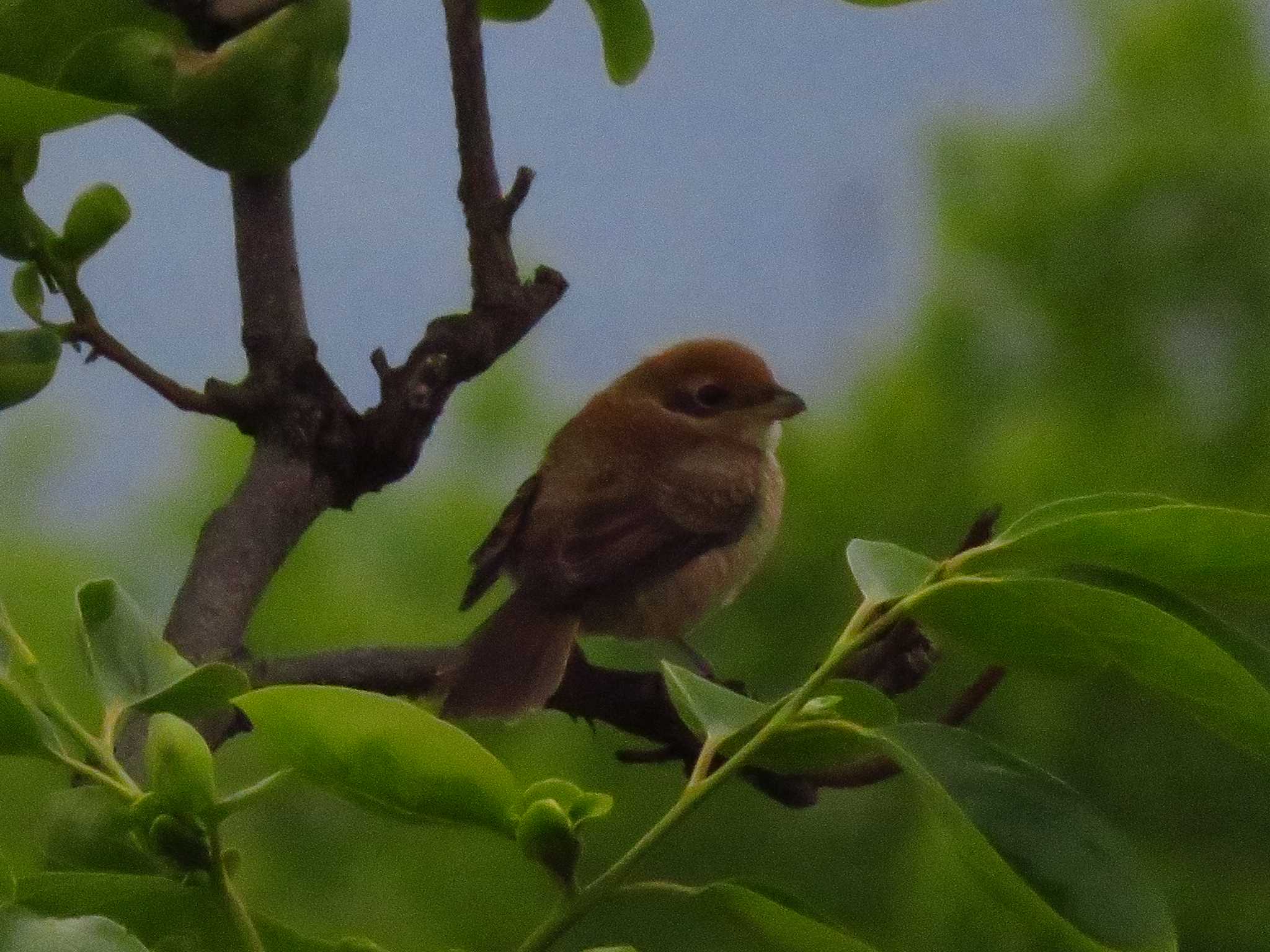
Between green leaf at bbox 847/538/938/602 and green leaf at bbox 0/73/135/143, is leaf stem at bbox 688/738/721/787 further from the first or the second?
green leaf at bbox 0/73/135/143

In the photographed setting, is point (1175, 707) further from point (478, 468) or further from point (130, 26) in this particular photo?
point (478, 468)

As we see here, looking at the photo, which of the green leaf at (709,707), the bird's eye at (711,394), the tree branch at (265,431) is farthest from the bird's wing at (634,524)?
the green leaf at (709,707)

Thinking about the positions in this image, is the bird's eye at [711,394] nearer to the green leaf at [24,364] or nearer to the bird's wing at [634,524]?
the bird's wing at [634,524]

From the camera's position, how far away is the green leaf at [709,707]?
0.38 metres

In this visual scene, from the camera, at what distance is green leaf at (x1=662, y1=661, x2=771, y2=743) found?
0.38 m

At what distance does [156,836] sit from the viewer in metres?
0.33

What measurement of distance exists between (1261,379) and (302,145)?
3.67 m

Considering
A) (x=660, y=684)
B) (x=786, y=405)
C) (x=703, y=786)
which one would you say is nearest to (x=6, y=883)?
(x=703, y=786)

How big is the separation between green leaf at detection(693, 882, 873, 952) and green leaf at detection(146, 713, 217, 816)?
0.36 feet

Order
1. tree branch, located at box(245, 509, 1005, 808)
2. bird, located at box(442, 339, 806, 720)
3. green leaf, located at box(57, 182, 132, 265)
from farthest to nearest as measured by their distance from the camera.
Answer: bird, located at box(442, 339, 806, 720)
green leaf, located at box(57, 182, 132, 265)
tree branch, located at box(245, 509, 1005, 808)

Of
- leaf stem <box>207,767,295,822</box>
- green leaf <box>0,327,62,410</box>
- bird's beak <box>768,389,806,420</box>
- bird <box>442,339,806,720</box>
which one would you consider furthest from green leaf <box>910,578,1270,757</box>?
bird's beak <box>768,389,806,420</box>

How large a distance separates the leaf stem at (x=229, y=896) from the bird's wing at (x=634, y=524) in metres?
0.74

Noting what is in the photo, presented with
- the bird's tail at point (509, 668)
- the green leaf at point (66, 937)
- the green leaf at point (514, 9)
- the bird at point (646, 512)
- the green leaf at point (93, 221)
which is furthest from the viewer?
the bird at point (646, 512)

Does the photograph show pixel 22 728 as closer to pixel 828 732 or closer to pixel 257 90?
pixel 828 732
